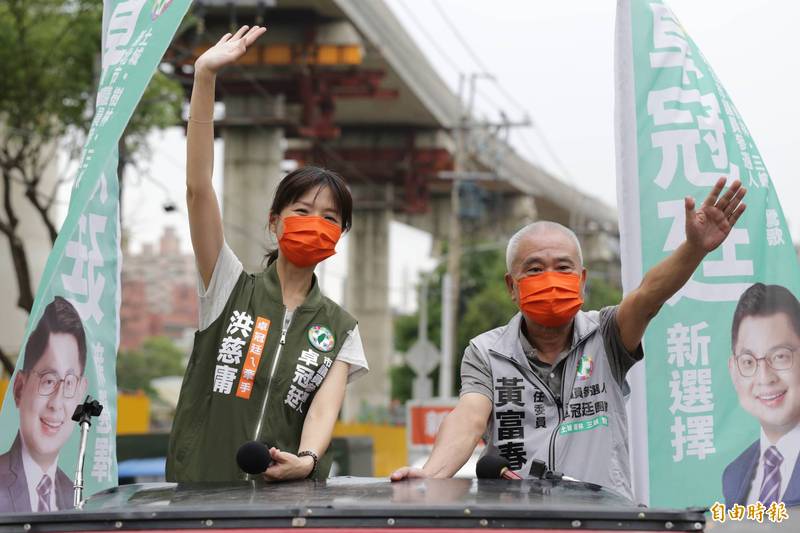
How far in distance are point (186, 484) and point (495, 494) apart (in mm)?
979

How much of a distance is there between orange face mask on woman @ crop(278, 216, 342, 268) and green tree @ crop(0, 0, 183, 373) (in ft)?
53.3

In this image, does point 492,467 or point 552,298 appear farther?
point 552,298

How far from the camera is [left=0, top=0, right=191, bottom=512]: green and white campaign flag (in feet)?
16.7

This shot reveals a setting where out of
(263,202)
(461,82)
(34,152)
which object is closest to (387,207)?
(461,82)

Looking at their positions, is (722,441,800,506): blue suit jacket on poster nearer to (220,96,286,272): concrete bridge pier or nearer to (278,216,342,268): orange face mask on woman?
(278,216,342,268): orange face mask on woman

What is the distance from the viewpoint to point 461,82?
120 ft

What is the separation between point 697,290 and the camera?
204 inches

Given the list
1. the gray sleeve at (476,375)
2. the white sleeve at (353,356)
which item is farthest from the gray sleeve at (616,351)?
the white sleeve at (353,356)

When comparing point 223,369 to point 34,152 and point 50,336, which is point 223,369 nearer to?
point 50,336

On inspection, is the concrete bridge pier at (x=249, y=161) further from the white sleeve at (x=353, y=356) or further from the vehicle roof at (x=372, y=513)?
the vehicle roof at (x=372, y=513)

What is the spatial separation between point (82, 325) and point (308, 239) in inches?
57.5

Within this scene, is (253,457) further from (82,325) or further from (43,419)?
(82,325)

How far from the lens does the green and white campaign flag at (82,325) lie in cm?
509

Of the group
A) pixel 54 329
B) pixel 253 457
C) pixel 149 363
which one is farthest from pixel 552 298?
pixel 149 363
